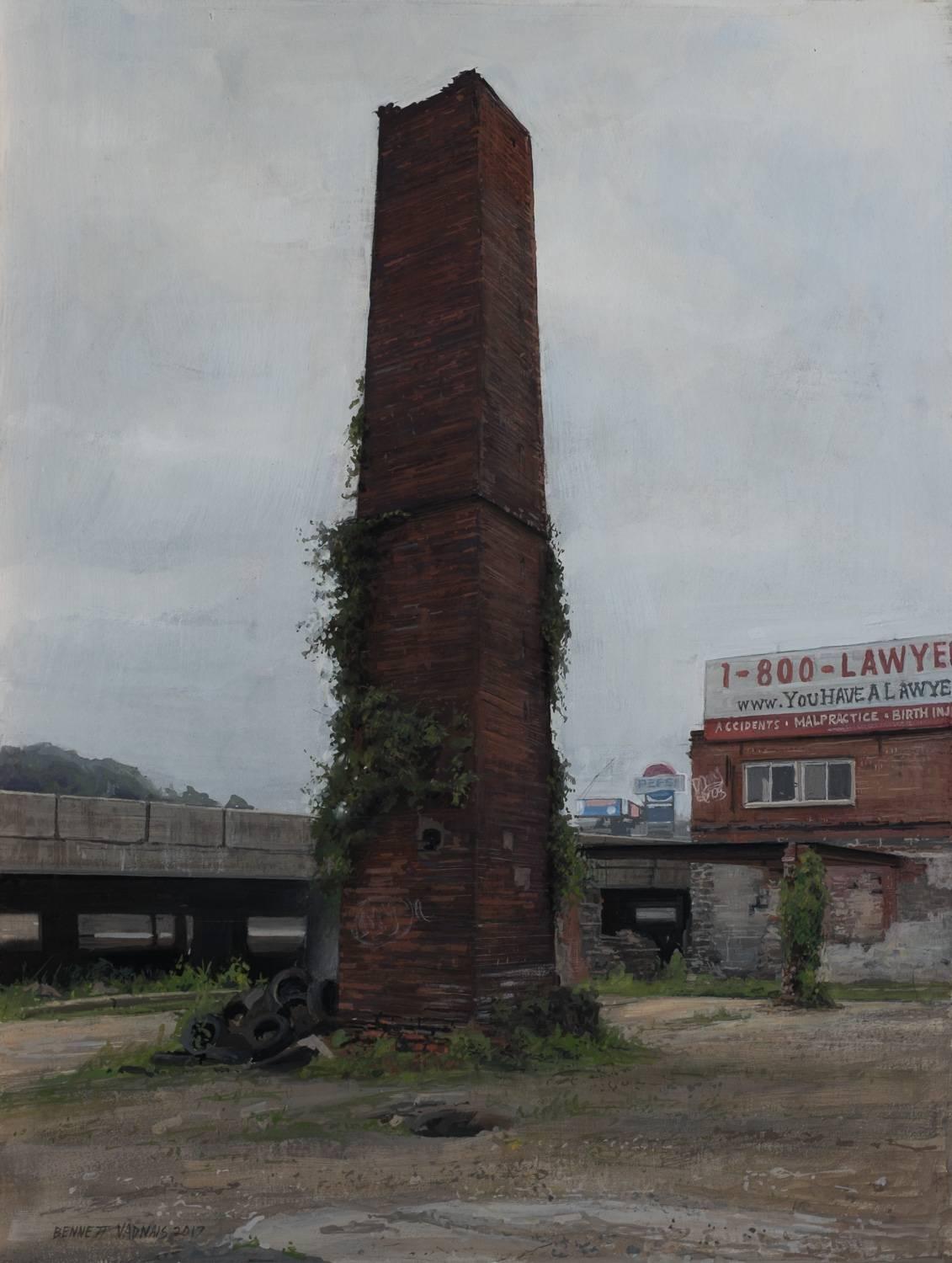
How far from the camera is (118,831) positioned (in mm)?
17266

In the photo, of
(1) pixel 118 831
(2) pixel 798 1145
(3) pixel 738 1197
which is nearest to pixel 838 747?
(1) pixel 118 831

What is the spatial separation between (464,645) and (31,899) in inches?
432

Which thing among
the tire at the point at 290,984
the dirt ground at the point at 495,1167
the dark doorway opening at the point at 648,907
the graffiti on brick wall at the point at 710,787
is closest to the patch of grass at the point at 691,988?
the dark doorway opening at the point at 648,907

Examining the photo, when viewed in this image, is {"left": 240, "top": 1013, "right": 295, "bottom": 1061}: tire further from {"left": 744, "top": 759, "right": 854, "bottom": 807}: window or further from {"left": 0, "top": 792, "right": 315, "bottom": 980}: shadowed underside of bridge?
{"left": 744, "top": 759, "right": 854, "bottom": 807}: window

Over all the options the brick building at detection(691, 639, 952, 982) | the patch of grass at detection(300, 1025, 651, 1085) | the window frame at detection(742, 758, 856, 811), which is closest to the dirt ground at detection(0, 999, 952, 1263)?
the patch of grass at detection(300, 1025, 651, 1085)

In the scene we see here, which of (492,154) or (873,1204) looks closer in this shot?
(873,1204)

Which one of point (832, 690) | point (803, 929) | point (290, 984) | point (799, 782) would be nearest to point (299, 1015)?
point (290, 984)

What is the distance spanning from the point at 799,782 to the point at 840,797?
1.07 meters

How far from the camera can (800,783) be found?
27734 mm

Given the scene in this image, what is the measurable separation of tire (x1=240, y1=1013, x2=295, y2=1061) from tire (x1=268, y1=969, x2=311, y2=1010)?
0.38 meters

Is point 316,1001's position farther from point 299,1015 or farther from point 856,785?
point 856,785

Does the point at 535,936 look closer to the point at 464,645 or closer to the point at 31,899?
the point at 464,645

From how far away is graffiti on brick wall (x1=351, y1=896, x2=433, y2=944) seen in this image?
11891mm

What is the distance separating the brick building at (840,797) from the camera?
25.2 meters
